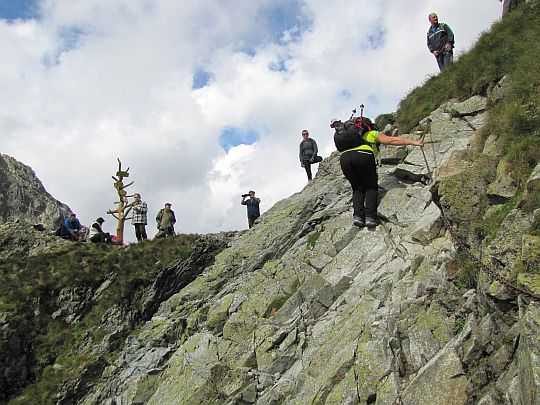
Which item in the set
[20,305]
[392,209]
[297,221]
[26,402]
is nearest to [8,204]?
[20,305]

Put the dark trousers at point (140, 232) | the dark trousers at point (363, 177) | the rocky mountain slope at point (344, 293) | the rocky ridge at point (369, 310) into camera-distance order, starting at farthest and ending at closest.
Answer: the dark trousers at point (140, 232) < the dark trousers at point (363, 177) < the rocky mountain slope at point (344, 293) < the rocky ridge at point (369, 310)

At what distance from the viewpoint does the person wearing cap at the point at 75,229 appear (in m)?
25.5

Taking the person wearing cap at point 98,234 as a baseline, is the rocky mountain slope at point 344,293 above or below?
below

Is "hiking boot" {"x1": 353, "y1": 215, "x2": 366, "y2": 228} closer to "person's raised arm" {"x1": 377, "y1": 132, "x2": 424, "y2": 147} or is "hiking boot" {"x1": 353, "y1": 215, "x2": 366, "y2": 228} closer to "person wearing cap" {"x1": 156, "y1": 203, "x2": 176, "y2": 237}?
"person's raised arm" {"x1": 377, "y1": 132, "x2": 424, "y2": 147}

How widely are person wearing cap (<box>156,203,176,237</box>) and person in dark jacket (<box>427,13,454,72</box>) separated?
14.4 m

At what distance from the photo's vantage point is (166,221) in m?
24.1

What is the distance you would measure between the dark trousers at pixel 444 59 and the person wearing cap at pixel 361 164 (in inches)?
311

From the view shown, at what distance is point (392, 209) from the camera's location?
473 inches

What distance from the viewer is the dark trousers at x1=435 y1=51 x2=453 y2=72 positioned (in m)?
17.9

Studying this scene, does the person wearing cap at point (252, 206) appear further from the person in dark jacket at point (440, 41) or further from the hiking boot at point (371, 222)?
the hiking boot at point (371, 222)

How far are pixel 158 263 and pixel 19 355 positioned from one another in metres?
6.01

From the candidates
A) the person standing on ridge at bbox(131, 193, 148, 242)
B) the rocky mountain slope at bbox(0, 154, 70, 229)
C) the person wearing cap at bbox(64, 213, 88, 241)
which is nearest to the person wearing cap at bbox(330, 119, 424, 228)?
the person standing on ridge at bbox(131, 193, 148, 242)

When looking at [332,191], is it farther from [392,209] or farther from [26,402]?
[26,402]

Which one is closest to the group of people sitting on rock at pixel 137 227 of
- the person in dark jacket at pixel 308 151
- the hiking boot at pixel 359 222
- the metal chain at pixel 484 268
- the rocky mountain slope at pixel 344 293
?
the rocky mountain slope at pixel 344 293
